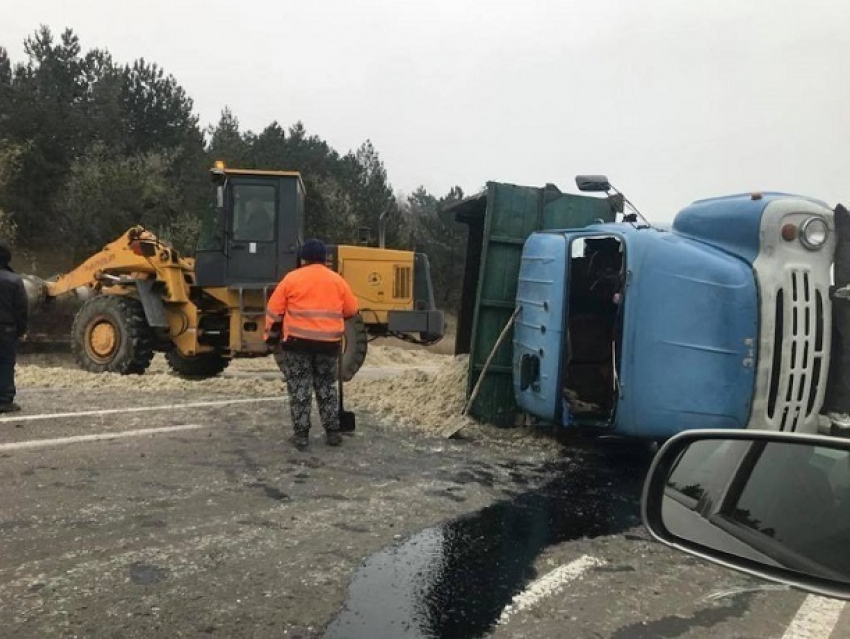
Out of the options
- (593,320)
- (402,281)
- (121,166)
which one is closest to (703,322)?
(593,320)

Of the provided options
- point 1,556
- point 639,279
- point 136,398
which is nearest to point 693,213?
point 639,279

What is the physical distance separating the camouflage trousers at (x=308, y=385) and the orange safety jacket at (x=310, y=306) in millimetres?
199

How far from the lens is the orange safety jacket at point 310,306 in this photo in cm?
675

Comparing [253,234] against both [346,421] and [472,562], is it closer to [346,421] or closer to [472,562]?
[346,421]

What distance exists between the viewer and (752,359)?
5.43 m

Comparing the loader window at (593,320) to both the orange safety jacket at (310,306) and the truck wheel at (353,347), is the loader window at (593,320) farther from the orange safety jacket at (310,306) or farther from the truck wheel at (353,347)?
the truck wheel at (353,347)

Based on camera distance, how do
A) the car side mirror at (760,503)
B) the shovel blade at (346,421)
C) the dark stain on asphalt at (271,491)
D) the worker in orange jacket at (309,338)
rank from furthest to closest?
1. the shovel blade at (346,421)
2. the worker in orange jacket at (309,338)
3. the dark stain on asphalt at (271,491)
4. the car side mirror at (760,503)

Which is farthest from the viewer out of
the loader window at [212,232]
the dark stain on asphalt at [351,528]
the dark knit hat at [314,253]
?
the loader window at [212,232]

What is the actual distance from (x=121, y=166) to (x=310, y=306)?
103 feet

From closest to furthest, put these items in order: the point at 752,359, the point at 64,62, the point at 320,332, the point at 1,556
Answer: the point at 1,556, the point at 752,359, the point at 320,332, the point at 64,62

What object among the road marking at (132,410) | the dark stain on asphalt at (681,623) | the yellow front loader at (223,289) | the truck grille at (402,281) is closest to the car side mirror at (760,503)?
the dark stain on asphalt at (681,623)

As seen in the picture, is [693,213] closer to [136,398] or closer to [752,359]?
[752,359]

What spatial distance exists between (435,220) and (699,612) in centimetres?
4150

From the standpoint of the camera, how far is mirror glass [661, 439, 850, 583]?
1862mm
